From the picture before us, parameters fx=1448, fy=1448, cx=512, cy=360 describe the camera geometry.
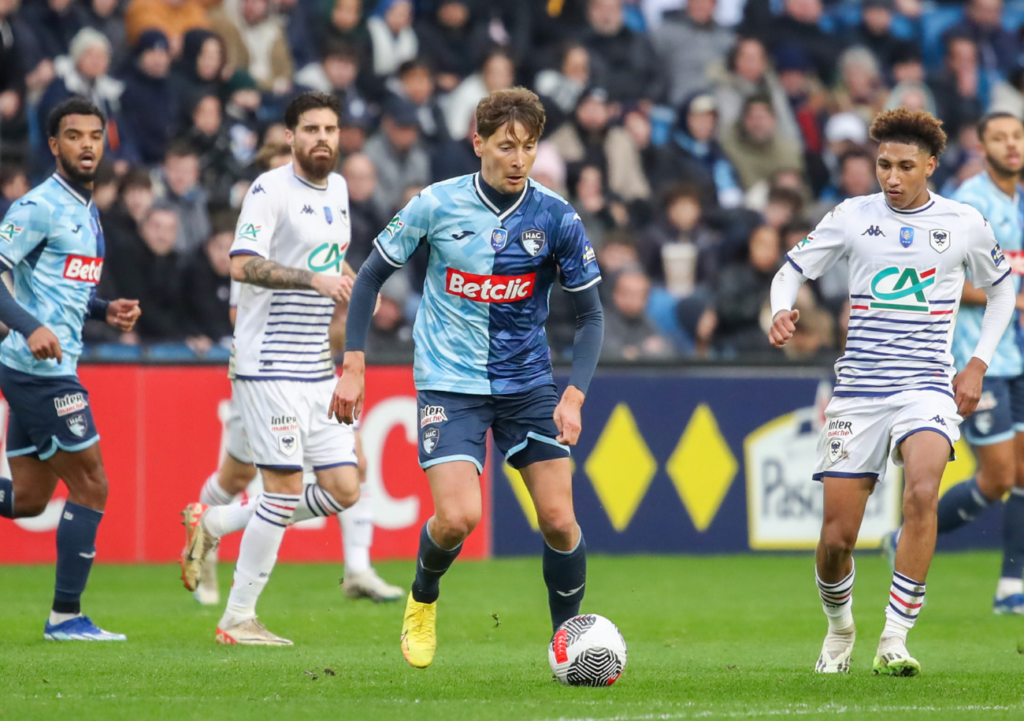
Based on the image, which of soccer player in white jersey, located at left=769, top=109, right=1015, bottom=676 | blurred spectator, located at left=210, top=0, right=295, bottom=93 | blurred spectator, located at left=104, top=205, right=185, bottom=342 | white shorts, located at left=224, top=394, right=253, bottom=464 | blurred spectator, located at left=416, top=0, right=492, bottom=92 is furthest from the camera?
blurred spectator, located at left=416, top=0, right=492, bottom=92

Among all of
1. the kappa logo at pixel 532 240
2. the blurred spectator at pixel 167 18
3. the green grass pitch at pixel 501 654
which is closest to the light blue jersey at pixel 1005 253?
the green grass pitch at pixel 501 654

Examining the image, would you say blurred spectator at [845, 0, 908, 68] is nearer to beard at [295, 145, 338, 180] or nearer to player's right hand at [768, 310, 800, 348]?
beard at [295, 145, 338, 180]

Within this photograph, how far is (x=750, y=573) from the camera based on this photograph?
37.2ft

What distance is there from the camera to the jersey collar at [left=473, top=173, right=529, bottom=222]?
6.36 metres

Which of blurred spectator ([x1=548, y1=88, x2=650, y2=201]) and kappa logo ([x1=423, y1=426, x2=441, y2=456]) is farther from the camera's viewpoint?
blurred spectator ([x1=548, y1=88, x2=650, y2=201])

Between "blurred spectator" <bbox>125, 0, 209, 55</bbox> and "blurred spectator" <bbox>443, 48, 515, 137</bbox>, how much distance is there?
2.59m

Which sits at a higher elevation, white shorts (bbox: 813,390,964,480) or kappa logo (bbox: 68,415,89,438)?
white shorts (bbox: 813,390,964,480)

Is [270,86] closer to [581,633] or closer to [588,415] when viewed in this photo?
[588,415]

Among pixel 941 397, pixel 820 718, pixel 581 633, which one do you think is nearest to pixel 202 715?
pixel 581 633

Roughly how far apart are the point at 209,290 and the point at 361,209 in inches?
65.5

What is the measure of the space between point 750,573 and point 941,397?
16.6 ft

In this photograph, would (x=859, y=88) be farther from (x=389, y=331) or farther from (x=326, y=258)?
(x=326, y=258)

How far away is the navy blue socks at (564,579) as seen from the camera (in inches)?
254

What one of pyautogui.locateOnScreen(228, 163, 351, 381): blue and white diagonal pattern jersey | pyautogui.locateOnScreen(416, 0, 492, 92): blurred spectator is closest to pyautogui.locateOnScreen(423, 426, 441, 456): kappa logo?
pyautogui.locateOnScreen(228, 163, 351, 381): blue and white diagonal pattern jersey
